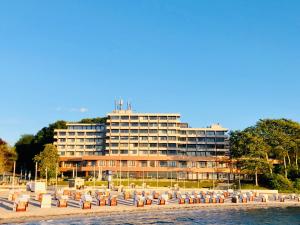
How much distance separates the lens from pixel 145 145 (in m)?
138

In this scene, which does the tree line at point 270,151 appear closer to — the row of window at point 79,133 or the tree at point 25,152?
the row of window at point 79,133

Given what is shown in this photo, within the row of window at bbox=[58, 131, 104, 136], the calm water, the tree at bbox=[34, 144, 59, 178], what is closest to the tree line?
the tree at bbox=[34, 144, 59, 178]

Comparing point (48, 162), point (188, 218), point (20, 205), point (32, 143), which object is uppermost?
point (32, 143)

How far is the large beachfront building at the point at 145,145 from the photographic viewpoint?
129m

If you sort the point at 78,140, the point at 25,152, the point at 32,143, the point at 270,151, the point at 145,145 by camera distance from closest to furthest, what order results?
the point at 270,151 → the point at 145,145 → the point at 78,140 → the point at 25,152 → the point at 32,143

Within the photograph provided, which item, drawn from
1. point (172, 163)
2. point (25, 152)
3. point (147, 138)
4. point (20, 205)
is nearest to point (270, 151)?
point (172, 163)

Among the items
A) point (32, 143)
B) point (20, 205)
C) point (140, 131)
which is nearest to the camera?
point (20, 205)

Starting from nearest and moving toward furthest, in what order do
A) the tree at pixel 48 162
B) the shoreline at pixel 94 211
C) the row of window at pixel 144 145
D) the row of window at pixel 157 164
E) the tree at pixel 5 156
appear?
the shoreline at pixel 94 211, the tree at pixel 5 156, the tree at pixel 48 162, the row of window at pixel 157 164, the row of window at pixel 144 145

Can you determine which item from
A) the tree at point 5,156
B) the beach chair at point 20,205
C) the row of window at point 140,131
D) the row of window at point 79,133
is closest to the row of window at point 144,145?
the row of window at point 140,131

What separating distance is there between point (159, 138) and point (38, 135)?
48.5 m

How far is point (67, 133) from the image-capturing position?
144500mm

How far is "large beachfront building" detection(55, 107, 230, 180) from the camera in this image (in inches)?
5079

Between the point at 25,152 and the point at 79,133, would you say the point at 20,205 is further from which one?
the point at 25,152

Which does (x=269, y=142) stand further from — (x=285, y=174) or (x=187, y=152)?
(x=187, y=152)
